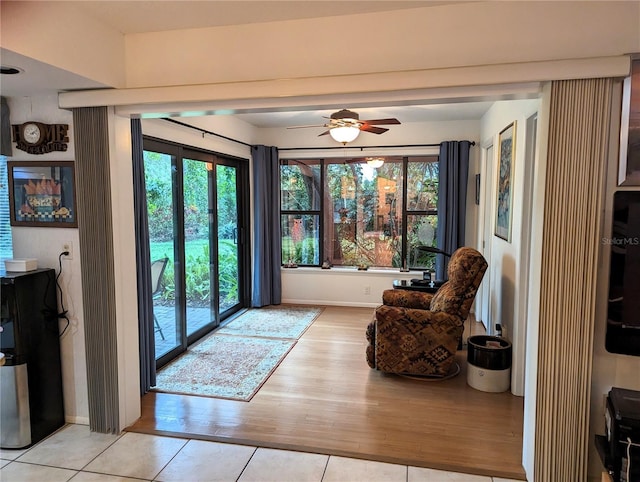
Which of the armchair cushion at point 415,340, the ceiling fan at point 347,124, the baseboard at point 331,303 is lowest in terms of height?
the baseboard at point 331,303

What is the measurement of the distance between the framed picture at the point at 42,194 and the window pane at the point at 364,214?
379 cm

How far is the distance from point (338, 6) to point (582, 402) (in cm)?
237

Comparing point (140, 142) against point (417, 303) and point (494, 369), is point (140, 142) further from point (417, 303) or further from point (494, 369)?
point (494, 369)

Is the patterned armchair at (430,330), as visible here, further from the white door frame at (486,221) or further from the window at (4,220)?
the window at (4,220)

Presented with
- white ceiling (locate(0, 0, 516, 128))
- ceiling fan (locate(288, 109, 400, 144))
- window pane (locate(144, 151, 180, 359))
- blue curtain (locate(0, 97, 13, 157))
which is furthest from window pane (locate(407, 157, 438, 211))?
blue curtain (locate(0, 97, 13, 157))

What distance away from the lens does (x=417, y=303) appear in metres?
4.16

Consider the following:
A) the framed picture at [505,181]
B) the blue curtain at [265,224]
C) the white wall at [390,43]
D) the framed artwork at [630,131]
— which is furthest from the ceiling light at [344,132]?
the framed artwork at [630,131]

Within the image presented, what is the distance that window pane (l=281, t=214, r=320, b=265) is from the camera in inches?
242

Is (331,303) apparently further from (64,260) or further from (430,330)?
(64,260)

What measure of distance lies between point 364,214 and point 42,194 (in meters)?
4.06

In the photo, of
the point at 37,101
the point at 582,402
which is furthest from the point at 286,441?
the point at 37,101

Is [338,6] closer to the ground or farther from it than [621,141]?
farther from it

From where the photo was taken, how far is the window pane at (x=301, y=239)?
6.15 meters

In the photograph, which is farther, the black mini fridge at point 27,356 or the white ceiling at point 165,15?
the black mini fridge at point 27,356
